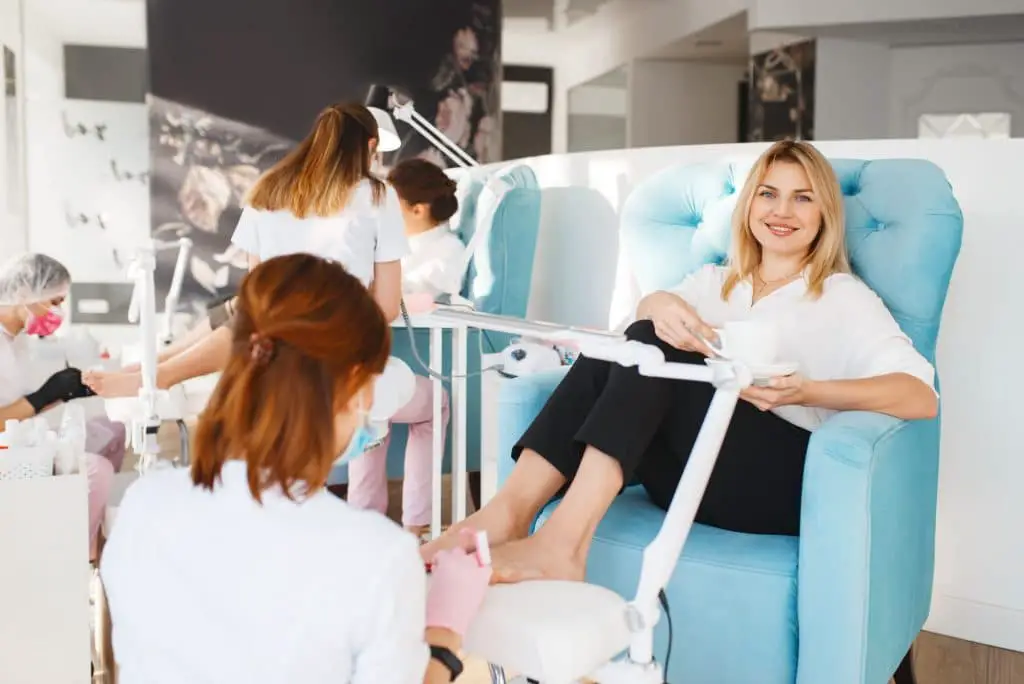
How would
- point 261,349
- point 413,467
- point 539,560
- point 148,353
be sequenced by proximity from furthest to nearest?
point 413,467 → point 148,353 → point 539,560 → point 261,349

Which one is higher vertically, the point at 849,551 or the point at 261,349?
the point at 261,349

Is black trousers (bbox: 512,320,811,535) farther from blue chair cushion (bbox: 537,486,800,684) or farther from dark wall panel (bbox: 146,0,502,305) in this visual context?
dark wall panel (bbox: 146,0,502,305)

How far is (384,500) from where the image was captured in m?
2.90

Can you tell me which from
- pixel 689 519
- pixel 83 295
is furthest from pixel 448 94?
pixel 689 519

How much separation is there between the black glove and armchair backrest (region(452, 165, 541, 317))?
1137mm

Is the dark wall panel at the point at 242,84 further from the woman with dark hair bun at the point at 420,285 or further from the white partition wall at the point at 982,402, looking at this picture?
the white partition wall at the point at 982,402

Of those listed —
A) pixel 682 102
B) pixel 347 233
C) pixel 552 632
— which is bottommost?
pixel 552 632

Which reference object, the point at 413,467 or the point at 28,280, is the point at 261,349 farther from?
the point at 413,467

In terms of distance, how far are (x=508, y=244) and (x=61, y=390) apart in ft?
4.13

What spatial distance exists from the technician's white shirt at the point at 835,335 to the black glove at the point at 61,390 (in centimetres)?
129

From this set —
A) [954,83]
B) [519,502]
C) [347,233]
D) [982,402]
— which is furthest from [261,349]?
[954,83]

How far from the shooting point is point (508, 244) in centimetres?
299

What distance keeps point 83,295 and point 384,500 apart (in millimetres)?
3617

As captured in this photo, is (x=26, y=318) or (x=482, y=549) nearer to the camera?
(x=482, y=549)
